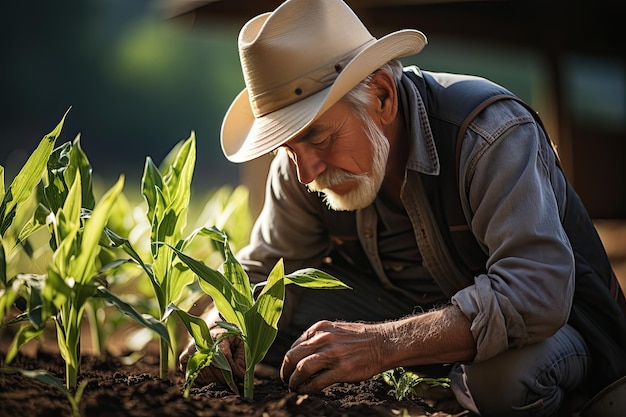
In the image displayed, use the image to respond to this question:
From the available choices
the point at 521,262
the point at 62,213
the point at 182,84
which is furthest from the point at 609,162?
the point at 182,84

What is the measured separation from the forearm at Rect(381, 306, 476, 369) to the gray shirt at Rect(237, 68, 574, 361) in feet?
0.10

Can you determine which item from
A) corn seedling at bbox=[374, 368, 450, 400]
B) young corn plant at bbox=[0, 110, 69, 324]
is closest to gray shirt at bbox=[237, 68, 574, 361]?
corn seedling at bbox=[374, 368, 450, 400]

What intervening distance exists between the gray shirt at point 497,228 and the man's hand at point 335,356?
0.24m

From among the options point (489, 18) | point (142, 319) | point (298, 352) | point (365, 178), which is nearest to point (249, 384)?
point (298, 352)

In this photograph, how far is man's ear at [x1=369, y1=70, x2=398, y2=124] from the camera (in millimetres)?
2174

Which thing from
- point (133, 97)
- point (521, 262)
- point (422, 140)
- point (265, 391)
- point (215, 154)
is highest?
point (422, 140)

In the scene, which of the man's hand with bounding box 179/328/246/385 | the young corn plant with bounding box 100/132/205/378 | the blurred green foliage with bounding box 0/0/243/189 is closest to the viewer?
the young corn plant with bounding box 100/132/205/378

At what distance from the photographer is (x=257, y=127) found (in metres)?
2.19

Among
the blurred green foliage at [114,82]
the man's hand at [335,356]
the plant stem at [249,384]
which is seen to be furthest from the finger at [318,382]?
the blurred green foliage at [114,82]

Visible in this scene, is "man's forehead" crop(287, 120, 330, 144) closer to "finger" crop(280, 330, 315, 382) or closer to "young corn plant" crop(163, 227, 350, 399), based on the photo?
"young corn plant" crop(163, 227, 350, 399)

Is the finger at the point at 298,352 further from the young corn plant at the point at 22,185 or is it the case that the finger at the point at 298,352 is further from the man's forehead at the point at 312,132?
the young corn plant at the point at 22,185

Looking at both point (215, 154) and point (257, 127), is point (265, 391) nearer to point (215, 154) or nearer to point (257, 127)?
A: point (257, 127)

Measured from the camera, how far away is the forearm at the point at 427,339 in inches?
74.3

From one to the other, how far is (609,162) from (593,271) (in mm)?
5518
